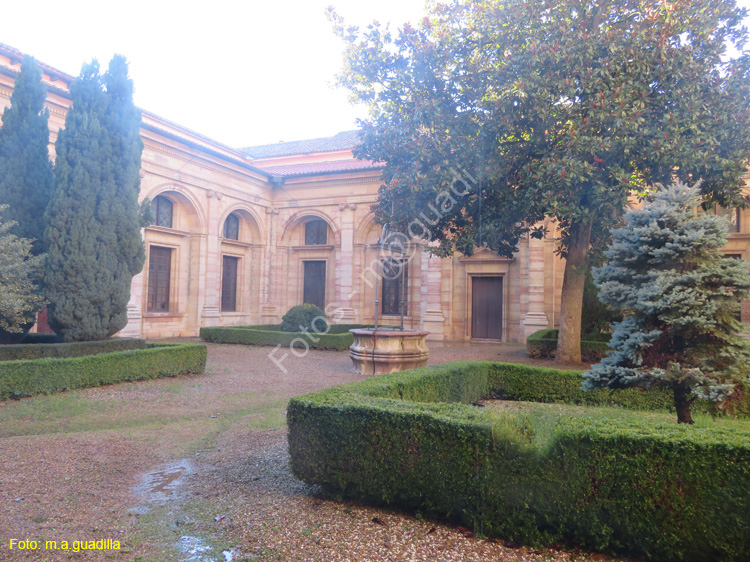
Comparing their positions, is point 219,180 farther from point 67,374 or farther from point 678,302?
point 678,302

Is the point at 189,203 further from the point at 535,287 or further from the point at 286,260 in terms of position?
the point at 535,287

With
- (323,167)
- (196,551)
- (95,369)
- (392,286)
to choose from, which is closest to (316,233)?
(323,167)

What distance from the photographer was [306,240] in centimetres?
2311

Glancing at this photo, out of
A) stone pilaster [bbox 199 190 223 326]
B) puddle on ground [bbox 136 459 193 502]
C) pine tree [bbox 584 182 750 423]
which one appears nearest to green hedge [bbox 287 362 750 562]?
puddle on ground [bbox 136 459 193 502]

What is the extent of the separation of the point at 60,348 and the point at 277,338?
697 centimetres

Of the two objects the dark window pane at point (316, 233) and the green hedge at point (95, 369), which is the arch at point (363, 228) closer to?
the dark window pane at point (316, 233)

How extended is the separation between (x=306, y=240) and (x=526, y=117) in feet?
50.4

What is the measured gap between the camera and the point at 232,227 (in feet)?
71.1

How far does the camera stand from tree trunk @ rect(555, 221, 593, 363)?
10898mm

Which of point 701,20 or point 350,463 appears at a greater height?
point 701,20

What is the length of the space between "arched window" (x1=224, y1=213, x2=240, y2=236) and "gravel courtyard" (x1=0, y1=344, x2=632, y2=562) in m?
15.1

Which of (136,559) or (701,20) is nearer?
(136,559)

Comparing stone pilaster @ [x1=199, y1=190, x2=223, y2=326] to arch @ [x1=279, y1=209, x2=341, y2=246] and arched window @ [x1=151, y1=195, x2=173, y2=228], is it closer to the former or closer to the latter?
arched window @ [x1=151, y1=195, x2=173, y2=228]

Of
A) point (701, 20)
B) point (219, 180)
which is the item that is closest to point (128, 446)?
point (701, 20)
